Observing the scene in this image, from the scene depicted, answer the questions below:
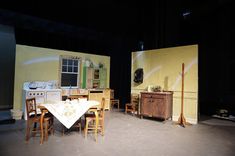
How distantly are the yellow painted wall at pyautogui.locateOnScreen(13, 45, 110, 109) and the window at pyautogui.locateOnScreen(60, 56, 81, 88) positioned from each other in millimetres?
187

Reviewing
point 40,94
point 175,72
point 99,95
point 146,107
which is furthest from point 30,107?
point 175,72

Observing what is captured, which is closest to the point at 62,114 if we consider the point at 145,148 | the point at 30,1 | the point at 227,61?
the point at 145,148

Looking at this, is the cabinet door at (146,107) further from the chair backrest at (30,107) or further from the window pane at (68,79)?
the chair backrest at (30,107)

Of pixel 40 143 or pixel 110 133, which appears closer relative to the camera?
pixel 40 143

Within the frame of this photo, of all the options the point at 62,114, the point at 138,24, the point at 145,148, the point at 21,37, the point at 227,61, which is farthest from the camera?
the point at 138,24

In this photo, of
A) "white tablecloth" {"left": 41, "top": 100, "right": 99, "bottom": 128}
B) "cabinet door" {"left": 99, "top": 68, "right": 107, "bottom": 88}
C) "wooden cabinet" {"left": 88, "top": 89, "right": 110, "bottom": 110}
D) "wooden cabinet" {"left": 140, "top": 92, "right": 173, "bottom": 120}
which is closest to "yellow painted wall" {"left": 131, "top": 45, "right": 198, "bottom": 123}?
"wooden cabinet" {"left": 140, "top": 92, "right": 173, "bottom": 120}

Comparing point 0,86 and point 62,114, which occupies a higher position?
point 0,86

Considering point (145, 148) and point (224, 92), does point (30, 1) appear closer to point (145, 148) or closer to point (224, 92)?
point (145, 148)

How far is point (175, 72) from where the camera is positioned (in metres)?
5.56

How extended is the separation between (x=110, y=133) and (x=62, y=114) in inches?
49.5

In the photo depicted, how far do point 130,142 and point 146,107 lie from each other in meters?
2.24

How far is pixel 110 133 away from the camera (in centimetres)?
398

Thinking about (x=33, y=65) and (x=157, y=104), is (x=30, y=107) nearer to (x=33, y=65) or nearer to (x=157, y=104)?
(x=33, y=65)

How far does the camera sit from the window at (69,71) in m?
6.44
